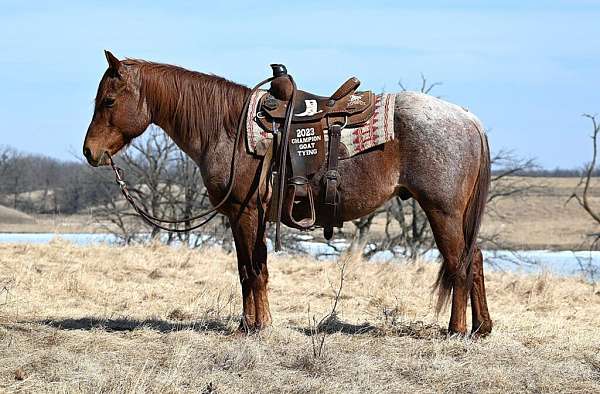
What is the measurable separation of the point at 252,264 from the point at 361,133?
1397 mm

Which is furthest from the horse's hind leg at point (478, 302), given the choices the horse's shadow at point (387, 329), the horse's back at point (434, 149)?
the horse's back at point (434, 149)

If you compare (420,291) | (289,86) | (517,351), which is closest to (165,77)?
(289,86)

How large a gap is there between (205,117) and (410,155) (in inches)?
67.9

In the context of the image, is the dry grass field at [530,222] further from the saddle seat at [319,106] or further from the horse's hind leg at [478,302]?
the horse's hind leg at [478,302]

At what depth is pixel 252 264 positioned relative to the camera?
7.03m

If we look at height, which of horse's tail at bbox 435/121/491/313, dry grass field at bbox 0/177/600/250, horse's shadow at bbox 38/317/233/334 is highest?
horse's tail at bbox 435/121/491/313

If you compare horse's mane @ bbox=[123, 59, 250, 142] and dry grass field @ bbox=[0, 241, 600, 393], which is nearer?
dry grass field @ bbox=[0, 241, 600, 393]

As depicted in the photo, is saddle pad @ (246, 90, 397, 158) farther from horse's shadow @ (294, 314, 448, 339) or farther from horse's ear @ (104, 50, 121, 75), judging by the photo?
horse's shadow @ (294, 314, 448, 339)

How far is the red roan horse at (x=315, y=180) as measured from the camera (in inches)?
273

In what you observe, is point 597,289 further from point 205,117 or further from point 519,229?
point 519,229

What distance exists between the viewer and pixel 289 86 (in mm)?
7074

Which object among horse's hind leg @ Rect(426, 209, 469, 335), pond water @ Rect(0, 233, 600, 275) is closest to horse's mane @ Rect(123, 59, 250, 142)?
horse's hind leg @ Rect(426, 209, 469, 335)

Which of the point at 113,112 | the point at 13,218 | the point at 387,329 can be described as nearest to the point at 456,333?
the point at 387,329

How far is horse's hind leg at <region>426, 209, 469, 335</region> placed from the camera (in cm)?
696
